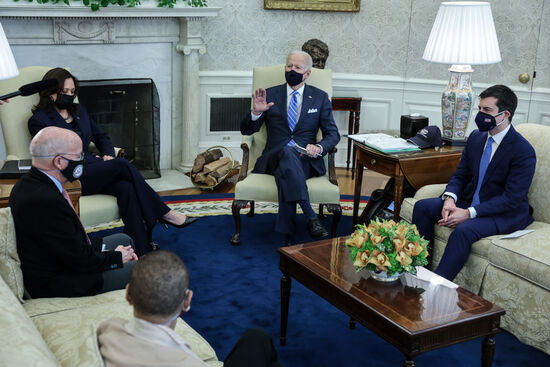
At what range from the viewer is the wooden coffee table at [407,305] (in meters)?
2.52

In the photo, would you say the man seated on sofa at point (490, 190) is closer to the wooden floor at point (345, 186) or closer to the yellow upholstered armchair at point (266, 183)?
the yellow upholstered armchair at point (266, 183)

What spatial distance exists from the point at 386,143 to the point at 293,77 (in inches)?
32.5

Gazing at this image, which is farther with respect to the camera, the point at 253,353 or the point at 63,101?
the point at 63,101

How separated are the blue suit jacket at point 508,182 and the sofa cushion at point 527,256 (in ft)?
0.54

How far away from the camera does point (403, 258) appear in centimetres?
271

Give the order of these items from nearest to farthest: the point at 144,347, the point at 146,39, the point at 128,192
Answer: the point at 144,347
the point at 128,192
the point at 146,39

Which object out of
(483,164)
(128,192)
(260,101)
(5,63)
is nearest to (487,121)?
(483,164)

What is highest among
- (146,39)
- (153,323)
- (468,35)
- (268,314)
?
(468,35)

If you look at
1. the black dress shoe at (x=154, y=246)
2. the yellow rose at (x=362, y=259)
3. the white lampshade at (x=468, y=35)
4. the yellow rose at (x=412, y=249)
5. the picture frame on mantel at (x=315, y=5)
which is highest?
the picture frame on mantel at (x=315, y=5)

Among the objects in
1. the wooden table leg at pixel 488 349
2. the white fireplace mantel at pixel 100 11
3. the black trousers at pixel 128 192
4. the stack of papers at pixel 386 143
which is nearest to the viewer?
the wooden table leg at pixel 488 349

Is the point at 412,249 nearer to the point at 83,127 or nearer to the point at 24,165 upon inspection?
the point at 24,165

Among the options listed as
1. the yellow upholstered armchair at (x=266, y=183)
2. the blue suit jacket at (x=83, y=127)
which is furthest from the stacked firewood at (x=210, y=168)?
the blue suit jacket at (x=83, y=127)

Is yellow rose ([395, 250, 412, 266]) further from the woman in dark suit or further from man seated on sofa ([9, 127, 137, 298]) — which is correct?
the woman in dark suit

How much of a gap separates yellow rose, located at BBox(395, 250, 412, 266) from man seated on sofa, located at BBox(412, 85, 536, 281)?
0.91 m
